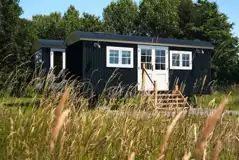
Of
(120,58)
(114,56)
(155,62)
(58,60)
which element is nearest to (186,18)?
(58,60)

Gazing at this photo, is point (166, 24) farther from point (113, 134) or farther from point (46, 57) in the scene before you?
point (113, 134)

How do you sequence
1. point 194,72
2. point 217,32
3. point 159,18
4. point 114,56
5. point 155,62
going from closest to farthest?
point 114,56 → point 155,62 → point 194,72 → point 217,32 → point 159,18

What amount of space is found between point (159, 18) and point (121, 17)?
275 inches

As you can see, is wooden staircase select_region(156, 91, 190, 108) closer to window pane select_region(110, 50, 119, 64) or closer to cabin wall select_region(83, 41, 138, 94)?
cabin wall select_region(83, 41, 138, 94)

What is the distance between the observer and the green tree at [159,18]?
4106cm

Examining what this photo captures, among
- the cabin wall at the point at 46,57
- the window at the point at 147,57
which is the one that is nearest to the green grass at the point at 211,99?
the window at the point at 147,57

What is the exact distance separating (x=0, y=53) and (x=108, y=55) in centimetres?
1033

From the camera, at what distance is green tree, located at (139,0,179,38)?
135 ft

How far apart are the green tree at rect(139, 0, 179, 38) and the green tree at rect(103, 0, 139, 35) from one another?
149 centimetres

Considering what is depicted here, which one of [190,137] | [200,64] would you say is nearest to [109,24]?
[200,64]

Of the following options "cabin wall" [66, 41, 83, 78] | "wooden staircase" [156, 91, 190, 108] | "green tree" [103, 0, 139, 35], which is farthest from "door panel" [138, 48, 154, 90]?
"green tree" [103, 0, 139, 35]

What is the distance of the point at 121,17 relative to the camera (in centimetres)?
4731

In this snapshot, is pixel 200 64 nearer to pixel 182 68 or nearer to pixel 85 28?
pixel 182 68

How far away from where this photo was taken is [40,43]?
20828 millimetres
